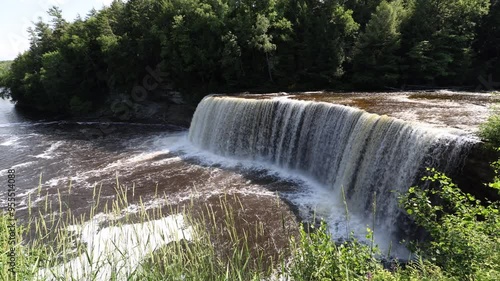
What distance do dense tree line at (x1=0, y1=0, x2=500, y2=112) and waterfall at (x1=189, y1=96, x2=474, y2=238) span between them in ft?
22.1

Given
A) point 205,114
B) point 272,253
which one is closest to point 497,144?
point 272,253

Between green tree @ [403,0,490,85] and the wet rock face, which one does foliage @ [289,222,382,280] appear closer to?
the wet rock face

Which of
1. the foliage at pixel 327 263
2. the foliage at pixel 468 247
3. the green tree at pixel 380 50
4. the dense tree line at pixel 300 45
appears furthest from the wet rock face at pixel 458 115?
the dense tree line at pixel 300 45

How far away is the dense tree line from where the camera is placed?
2252 centimetres

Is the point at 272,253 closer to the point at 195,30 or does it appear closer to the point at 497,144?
the point at 497,144

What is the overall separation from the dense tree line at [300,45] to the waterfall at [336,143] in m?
6.74

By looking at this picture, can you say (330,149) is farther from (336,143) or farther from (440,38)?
(440,38)

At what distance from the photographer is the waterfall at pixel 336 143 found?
9.43 metres

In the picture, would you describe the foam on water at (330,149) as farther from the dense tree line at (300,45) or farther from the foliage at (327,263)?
the dense tree line at (300,45)

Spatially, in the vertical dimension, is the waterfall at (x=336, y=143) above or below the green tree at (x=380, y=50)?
below

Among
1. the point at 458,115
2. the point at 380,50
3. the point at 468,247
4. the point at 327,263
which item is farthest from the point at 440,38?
the point at 327,263

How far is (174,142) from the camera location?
69.5ft

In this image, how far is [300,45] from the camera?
82.9 feet

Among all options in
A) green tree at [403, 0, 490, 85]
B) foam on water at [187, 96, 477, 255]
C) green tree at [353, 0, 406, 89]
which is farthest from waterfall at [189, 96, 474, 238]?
green tree at [403, 0, 490, 85]
